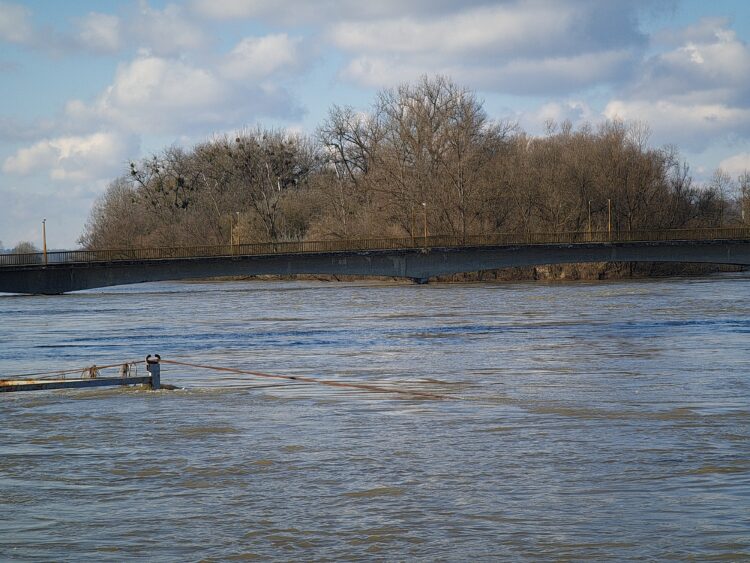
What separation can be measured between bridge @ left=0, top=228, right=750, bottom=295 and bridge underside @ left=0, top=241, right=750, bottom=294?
69 mm

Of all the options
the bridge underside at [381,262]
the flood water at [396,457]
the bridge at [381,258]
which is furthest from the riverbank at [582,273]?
the flood water at [396,457]

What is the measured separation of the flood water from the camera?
10297 mm

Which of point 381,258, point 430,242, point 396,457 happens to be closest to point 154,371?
point 396,457

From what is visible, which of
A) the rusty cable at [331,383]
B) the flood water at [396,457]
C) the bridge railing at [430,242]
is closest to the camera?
the flood water at [396,457]

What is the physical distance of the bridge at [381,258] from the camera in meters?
80.1

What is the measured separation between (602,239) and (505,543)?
84.4m

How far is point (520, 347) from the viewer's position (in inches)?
1222

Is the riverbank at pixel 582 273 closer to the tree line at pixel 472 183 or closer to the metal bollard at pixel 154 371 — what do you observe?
the tree line at pixel 472 183

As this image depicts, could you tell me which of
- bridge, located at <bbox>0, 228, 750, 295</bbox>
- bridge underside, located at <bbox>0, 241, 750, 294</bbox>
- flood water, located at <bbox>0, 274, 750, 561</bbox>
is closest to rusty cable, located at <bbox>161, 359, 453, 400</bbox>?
flood water, located at <bbox>0, 274, 750, 561</bbox>

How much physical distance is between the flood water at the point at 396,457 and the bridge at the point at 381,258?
4880 centimetres

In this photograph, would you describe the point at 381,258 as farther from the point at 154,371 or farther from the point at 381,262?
the point at 154,371

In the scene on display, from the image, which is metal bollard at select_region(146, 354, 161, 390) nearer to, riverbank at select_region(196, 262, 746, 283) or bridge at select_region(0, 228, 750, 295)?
bridge at select_region(0, 228, 750, 295)

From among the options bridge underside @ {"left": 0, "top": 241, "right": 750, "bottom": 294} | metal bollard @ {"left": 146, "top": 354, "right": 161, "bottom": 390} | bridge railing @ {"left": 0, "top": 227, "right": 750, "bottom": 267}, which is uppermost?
bridge railing @ {"left": 0, "top": 227, "right": 750, "bottom": 267}

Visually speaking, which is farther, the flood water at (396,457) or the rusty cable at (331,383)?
the rusty cable at (331,383)
